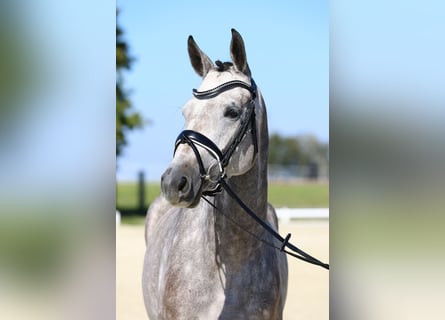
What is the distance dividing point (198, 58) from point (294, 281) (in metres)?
5.99

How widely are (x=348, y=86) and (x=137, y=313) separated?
5.90 m

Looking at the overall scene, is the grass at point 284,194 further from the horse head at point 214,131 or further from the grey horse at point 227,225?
the horse head at point 214,131

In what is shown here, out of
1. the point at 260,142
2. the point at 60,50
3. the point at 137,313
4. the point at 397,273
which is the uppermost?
the point at 60,50

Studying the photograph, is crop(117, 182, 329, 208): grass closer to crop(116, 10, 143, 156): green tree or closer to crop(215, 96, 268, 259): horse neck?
crop(116, 10, 143, 156): green tree

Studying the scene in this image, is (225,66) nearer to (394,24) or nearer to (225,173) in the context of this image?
(225,173)

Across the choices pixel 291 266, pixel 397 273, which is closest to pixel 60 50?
pixel 397 273

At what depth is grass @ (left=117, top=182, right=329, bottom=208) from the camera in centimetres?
2136

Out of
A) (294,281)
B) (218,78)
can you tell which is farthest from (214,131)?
(294,281)

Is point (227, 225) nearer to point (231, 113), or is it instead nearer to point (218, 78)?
point (231, 113)

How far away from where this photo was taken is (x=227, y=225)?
9.09ft

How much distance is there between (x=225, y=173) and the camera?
254 centimetres

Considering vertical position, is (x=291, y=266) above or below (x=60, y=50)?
below

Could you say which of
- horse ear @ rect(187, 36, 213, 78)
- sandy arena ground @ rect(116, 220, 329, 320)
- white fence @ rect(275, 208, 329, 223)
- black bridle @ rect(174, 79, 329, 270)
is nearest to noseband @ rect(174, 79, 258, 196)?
black bridle @ rect(174, 79, 329, 270)

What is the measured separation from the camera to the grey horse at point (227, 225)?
8.30 feet
